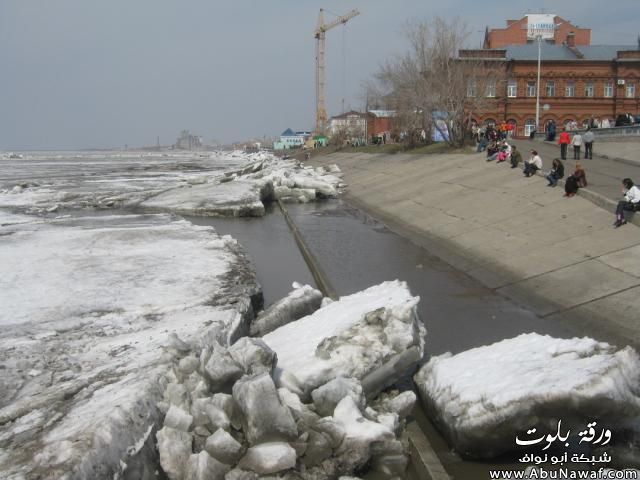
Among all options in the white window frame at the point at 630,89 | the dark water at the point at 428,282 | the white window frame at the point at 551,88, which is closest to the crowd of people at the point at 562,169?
the dark water at the point at 428,282

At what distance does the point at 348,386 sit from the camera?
18.4 ft

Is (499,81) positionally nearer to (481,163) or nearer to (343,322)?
(481,163)

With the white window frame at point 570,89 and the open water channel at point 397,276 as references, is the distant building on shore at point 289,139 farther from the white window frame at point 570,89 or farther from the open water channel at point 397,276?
the open water channel at point 397,276

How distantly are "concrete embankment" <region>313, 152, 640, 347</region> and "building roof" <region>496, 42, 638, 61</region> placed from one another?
114 feet

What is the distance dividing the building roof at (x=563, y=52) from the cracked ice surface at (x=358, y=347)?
54443 millimetres

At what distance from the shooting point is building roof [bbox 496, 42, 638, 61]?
56384 mm

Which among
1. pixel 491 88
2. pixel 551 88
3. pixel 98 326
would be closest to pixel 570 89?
pixel 551 88

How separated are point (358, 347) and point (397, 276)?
7.07 metres

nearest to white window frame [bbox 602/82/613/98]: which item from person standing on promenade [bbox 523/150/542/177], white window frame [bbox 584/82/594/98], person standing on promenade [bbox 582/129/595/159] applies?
white window frame [bbox 584/82/594/98]

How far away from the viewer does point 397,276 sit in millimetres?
13320

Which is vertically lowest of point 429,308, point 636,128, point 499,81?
point 429,308

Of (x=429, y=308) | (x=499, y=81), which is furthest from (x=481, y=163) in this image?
(x=499, y=81)

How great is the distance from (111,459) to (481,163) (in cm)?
2518

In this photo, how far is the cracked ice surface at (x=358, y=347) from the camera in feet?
19.8
